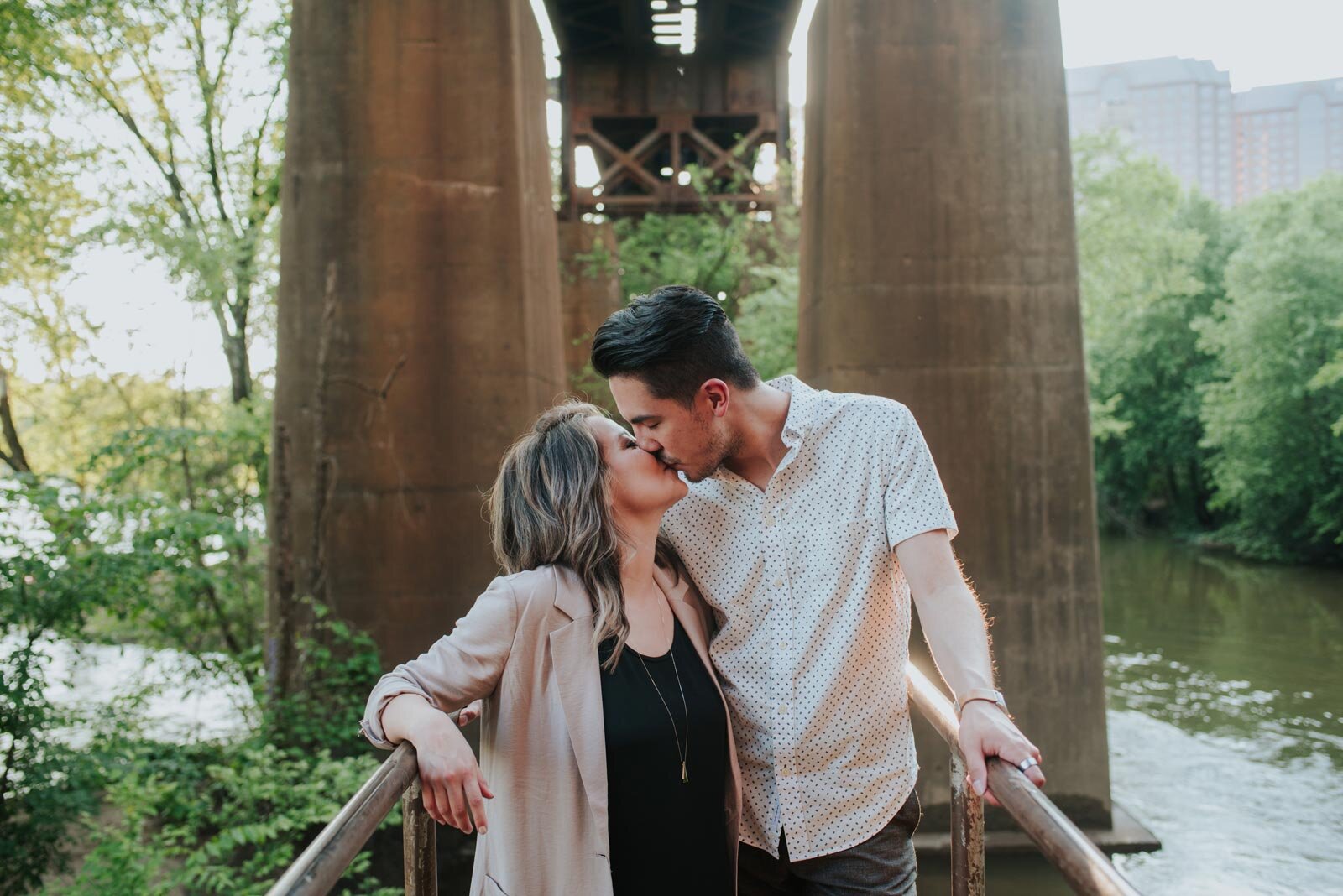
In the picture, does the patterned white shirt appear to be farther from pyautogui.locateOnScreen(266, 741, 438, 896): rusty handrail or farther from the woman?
pyautogui.locateOnScreen(266, 741, 438, 896): rusty handrail

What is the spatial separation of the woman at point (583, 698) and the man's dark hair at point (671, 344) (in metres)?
0.15

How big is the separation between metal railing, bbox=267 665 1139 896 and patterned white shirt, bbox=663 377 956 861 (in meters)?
0.15

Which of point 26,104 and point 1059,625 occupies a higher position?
point 26,104

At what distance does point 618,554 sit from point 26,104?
46.3 ft

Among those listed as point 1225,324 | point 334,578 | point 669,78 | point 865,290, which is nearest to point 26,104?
point 669,78

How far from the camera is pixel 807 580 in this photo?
2178mm

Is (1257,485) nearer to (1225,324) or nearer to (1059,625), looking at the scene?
(1225,324)

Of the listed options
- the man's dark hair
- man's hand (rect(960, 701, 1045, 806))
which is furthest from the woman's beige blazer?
man's hand (rect(960, 701, 1045, 806))

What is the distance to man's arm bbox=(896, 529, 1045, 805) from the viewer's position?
175 centimetres

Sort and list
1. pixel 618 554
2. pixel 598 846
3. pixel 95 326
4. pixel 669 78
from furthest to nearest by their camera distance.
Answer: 1. pixel 669 78
2. pixel 95 326
3. pixel 618 554
4. pixel 598 846

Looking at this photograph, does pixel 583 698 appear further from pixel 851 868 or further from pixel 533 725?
pixel 851 868

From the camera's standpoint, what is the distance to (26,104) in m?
13.0

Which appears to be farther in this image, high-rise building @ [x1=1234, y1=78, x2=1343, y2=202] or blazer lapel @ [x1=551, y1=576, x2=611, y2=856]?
high-rise building @ [x1=1234, y1=78, x2=1343, y2=202]

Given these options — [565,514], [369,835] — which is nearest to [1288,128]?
[565,514]
